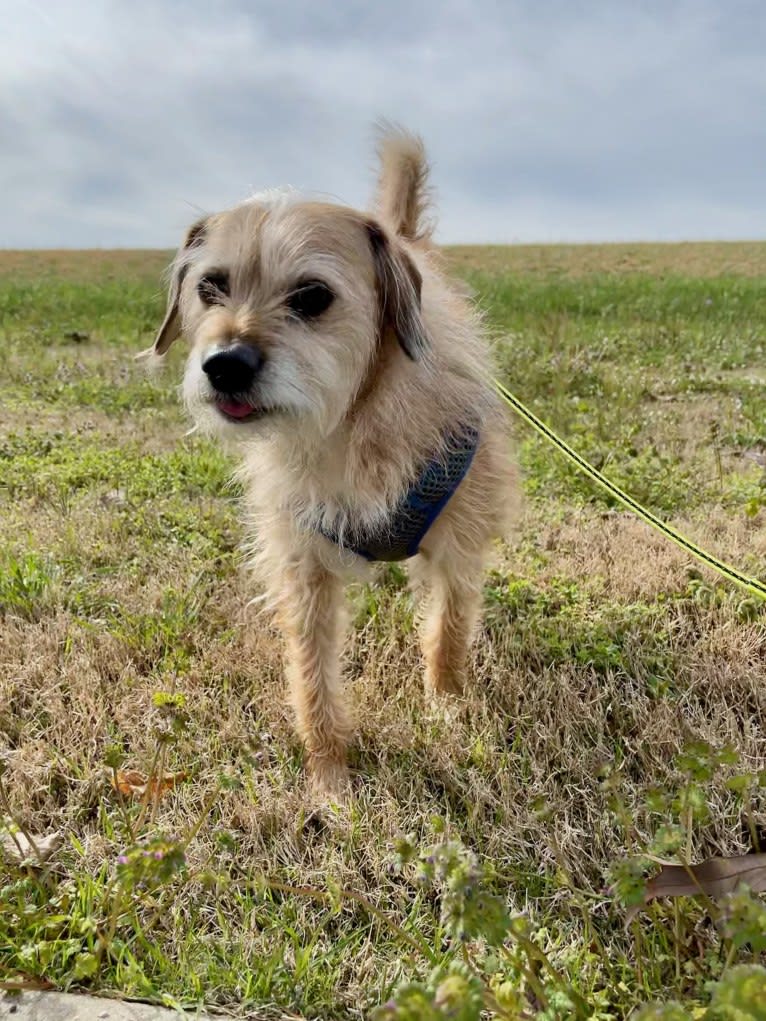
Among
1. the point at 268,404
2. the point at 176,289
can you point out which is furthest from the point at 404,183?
the point at 268,404

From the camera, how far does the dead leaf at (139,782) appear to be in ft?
6.43

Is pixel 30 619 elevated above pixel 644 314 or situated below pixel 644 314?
below

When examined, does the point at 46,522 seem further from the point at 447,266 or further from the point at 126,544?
the point at 447,266

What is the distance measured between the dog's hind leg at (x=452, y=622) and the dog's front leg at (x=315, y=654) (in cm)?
33

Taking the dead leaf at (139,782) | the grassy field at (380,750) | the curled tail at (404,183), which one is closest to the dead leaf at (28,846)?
the grassy field at (380,750)

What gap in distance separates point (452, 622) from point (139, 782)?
3.60ft

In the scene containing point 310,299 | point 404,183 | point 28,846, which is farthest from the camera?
point 404,183

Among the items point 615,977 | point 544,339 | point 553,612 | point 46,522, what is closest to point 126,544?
point 46,522

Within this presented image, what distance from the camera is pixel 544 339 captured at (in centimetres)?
766

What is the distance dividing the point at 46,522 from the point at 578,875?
2863 mm

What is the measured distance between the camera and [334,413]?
6.75ft

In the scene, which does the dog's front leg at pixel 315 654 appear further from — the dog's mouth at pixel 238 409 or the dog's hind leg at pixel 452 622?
the dog's mouth at pixel 238 409

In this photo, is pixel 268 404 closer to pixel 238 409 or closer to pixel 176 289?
pixel 238 409

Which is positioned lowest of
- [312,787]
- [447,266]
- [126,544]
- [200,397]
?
[312,787]
